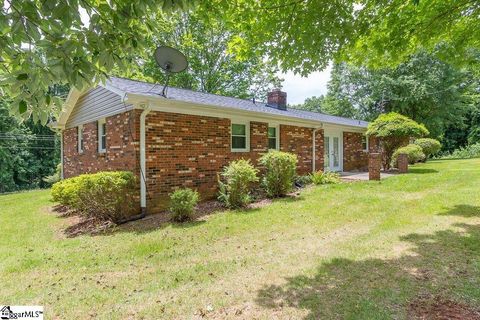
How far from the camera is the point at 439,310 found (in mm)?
2916

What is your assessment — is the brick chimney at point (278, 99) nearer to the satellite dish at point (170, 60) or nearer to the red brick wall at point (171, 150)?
the red brick wall at point (171, 150)

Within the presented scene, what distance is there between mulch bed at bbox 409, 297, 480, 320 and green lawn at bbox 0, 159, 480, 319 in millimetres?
49

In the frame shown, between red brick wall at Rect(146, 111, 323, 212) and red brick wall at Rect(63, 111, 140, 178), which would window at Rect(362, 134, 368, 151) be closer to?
red brick wall at Rect(146, 111, 323, 212)

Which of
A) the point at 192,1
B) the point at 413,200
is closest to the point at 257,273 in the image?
the point at 192,1

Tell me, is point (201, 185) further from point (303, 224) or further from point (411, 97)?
point (411, 97)

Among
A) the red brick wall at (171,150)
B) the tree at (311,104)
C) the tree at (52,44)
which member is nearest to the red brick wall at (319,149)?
A: the red brick wall at (171,150)

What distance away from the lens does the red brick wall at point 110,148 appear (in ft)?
26.0

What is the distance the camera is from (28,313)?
10.4 ft

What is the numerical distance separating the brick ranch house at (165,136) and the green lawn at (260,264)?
69.5 inches

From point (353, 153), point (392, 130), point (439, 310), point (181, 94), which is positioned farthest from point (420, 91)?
point (439, 310)

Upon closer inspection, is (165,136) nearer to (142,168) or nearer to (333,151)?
(142,168)

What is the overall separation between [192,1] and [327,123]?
1237 centimetres

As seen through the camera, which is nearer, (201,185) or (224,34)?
(201,185)

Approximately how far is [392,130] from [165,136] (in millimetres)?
11690
